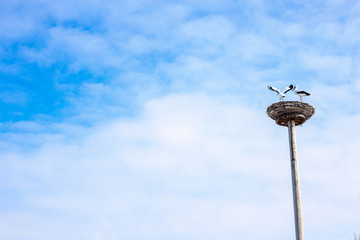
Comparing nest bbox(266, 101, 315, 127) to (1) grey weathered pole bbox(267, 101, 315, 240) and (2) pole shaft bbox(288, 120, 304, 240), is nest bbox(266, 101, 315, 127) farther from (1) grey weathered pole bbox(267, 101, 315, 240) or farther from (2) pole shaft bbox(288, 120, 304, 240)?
(2) pole shaft bbox(288, 120, 304, 240)

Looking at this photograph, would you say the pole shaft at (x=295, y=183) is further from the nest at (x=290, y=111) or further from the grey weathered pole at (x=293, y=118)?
the nest at (x=290, y=111)

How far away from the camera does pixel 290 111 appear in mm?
28531

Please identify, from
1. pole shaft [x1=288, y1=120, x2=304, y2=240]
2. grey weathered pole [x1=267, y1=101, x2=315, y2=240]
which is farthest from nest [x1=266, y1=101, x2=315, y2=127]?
pole shaft [x1=288, y1=120, x2=304, y2=240]

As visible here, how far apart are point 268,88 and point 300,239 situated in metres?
8.93

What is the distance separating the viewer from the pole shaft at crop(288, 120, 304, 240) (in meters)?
26.5

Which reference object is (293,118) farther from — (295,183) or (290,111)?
(295,183)

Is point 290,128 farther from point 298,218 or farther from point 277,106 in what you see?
point 298,218

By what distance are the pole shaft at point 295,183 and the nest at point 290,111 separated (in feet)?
1.57

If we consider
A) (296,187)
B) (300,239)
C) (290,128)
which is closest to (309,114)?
(290,128)

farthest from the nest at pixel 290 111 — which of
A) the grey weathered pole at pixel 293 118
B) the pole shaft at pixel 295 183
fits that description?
the pole shaft at pixel 295 183

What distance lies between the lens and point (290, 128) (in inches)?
1144

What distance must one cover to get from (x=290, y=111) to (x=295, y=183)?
13.1 ft

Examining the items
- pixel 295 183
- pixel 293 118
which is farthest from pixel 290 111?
pixel 295 183

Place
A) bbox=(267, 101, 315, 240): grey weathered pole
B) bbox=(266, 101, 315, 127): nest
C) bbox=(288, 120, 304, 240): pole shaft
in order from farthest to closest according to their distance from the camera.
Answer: bbox=(266, 101, 315, 127): nest < bbox=(267, 101, 315, 240): grey weathered pole < bbox=(288, 120, 304, 240): pole shaft
